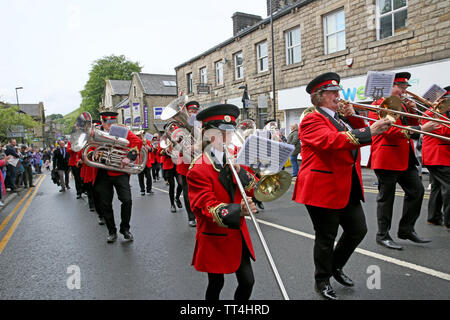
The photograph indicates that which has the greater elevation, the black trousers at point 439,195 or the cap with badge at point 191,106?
the cap with badge at point 191,106

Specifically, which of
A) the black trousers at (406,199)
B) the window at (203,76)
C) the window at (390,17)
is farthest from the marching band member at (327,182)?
the window at (203,76)

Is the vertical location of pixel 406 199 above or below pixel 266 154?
below

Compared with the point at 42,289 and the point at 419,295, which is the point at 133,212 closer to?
the point at 42,289

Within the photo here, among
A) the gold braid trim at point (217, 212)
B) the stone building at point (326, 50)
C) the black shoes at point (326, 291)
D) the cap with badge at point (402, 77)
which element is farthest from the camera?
the stone building at point (326, 50)

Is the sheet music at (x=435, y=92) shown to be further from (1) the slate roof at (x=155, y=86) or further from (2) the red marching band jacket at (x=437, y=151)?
(1) the slate roof at (x=155, y=86)

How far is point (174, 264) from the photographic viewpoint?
14.7 feet

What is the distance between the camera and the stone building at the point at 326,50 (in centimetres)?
1145

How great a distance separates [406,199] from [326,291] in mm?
2140

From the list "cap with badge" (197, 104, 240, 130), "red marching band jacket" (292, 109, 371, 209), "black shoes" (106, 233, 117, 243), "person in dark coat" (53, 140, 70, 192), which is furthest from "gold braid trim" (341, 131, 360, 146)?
"person in dark coat" (53, 140, 70, 192)

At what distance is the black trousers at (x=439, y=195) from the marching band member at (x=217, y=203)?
3.90m

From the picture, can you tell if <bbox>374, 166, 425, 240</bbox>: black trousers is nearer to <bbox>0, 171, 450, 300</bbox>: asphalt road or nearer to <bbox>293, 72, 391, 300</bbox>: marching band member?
<bbox>0, 171, 450, 300</bbox>: asphalt road

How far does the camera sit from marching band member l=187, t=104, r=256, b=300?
98.8 inches

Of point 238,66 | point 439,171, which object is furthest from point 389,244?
point 238,66

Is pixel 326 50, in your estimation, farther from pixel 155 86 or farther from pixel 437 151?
pixel 155 86
